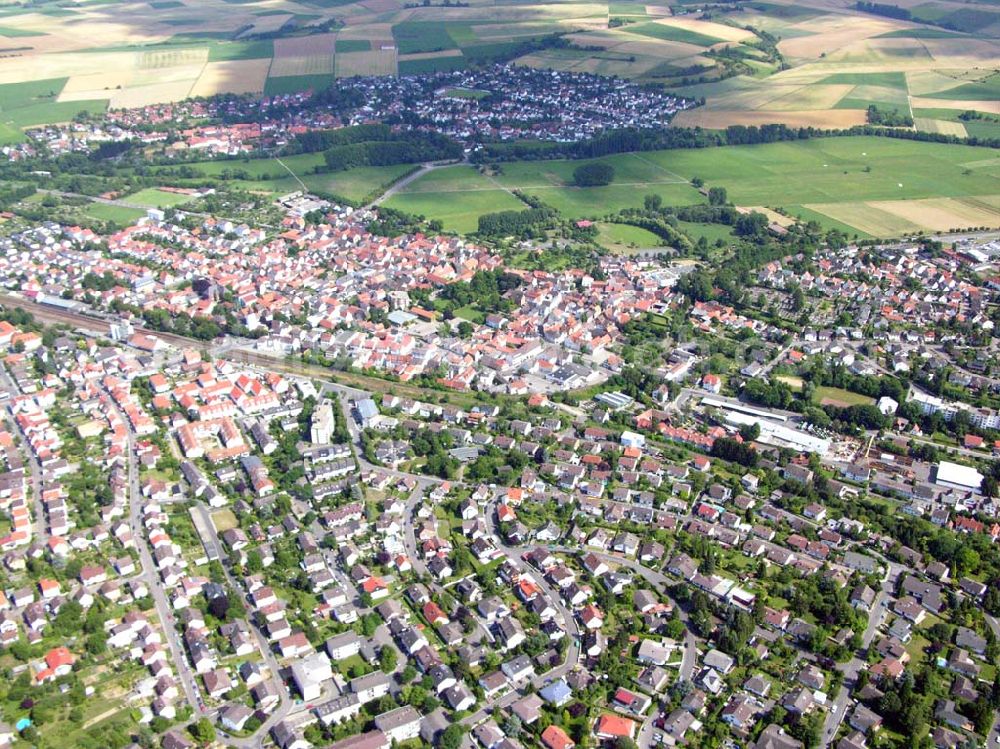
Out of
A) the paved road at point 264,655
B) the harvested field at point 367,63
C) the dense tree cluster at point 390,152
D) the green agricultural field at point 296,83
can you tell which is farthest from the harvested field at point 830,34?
the paved road at point 264,655

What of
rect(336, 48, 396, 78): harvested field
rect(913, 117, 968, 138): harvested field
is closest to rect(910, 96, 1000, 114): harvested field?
rect(913, 117, 968, 138): harvested field

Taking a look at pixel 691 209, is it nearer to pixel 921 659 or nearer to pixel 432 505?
pixel 432 505

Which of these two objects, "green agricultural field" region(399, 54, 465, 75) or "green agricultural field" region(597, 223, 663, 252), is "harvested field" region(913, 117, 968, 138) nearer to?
"green agricultural field" region(597, 223, 663, 252)

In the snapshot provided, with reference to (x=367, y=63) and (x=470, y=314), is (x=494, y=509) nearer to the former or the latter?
(x=470, y=314)

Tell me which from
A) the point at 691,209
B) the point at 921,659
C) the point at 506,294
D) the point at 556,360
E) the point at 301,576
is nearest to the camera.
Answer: the point at 921,659

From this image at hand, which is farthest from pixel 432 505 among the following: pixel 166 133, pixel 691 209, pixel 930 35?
pixel 930 35
